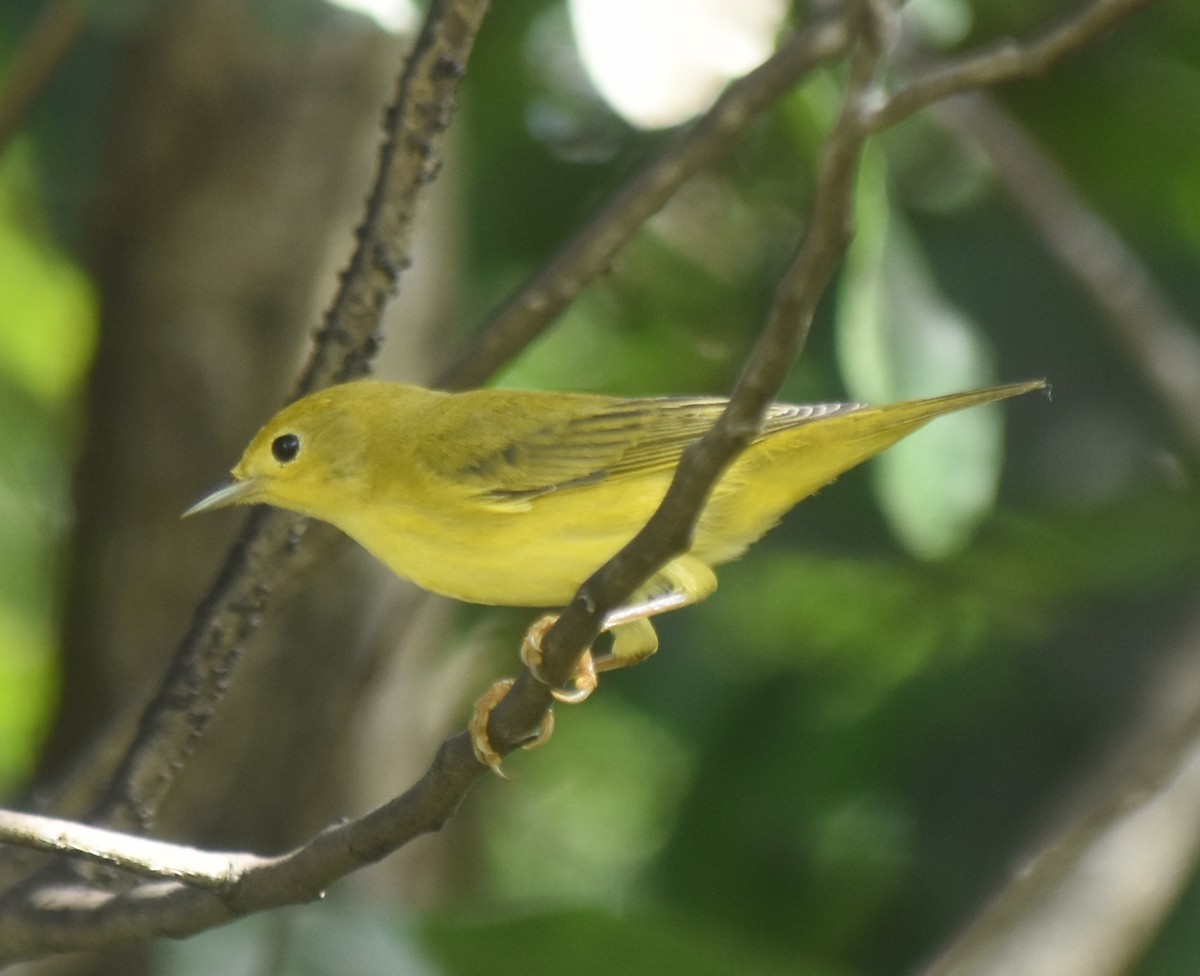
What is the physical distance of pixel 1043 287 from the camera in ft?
16.4

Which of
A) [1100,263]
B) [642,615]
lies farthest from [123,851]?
[1100,263]

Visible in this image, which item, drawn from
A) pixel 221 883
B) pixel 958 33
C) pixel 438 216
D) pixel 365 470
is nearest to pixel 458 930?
pixel 365 470

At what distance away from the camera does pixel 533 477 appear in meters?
3.72

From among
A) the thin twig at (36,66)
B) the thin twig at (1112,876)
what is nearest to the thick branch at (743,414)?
the thin twig at (1112,876)

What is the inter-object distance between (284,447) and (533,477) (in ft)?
2.04

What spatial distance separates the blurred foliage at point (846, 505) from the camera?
4887 mm

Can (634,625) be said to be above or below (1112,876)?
above

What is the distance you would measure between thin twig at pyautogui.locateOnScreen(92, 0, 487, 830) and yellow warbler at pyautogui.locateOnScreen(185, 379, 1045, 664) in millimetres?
478

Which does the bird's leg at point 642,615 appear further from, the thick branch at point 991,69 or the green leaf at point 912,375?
the thick branch at point 991,69

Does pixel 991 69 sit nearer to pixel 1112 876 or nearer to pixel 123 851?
pixel 123 851

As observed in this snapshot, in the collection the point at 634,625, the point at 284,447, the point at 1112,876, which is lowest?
the point at 1112,876

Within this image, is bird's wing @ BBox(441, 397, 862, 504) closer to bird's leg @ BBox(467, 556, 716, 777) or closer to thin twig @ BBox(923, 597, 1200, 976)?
bird's leg @ BBox(467, 556, 716, 777)

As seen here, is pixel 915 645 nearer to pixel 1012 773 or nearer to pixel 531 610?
pixel 1012 773

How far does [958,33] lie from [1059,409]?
4.31 feet
